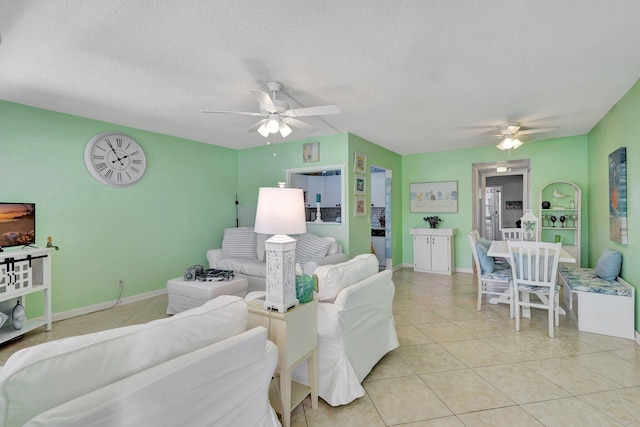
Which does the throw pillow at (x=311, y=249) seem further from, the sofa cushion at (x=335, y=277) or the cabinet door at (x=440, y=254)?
the cabinet door at (x=440, y=254)

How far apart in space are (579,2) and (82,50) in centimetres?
317

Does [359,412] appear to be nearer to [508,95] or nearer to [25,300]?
[508,95]

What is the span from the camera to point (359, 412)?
1.87 metres

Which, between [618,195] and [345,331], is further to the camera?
[618,195]

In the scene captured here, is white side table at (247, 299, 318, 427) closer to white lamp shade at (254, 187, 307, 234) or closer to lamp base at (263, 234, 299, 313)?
lamp base at (263, 234, 299, 313)

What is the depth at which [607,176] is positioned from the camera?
12.1ft

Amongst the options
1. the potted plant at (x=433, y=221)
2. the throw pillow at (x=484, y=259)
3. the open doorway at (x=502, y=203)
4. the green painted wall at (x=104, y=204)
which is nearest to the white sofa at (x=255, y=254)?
the green painted wall at (x=104, y=204)

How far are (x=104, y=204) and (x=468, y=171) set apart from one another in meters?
5.83

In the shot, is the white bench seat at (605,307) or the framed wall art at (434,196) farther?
the framed wall art at (434,196)

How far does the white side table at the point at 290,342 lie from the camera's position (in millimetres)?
1603

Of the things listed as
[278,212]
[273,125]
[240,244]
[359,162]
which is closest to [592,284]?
[359,162]

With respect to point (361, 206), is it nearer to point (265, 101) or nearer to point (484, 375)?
point (265, 101)

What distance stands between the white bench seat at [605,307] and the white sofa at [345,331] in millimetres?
2326

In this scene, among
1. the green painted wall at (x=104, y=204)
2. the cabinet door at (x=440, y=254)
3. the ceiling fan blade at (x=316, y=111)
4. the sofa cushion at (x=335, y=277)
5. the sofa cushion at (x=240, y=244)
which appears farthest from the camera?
the cabinet door at (x=440, y=254)
